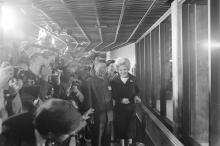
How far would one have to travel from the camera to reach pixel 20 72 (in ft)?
7.86

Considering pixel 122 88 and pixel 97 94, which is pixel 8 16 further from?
pixel 122 88

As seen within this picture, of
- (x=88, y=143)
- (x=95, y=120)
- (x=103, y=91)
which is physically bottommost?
(x=88, y=143)

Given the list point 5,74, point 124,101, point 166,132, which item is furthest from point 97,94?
point 5,74

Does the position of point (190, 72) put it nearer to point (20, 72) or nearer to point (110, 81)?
point (110, 81)

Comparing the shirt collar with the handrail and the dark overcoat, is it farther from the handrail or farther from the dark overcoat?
the dark overcoat

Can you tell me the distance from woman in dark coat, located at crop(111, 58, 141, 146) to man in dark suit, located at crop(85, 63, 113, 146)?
1.34 ft

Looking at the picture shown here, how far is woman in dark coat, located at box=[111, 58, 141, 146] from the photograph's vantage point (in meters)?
5.29

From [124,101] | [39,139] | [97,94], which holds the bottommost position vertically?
[124,101]

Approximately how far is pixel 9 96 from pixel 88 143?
3060 mm

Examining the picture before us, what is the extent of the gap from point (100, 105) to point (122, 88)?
65cm

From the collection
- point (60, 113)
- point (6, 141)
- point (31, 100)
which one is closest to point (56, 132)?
point (60, 113)

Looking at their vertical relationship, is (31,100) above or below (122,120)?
above

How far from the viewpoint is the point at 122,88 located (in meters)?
5.29

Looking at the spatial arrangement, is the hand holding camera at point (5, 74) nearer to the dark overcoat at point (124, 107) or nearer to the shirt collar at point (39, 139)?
the shirt collar at point (39, 139)
